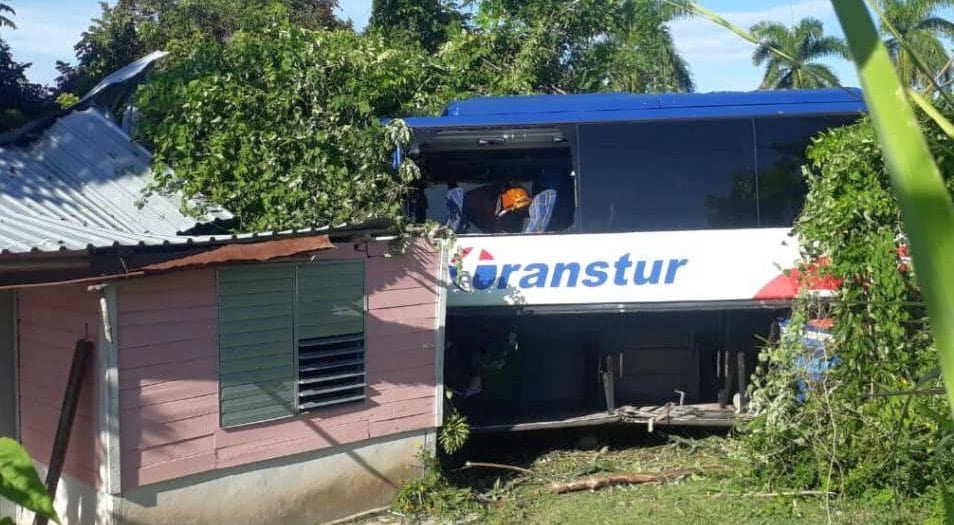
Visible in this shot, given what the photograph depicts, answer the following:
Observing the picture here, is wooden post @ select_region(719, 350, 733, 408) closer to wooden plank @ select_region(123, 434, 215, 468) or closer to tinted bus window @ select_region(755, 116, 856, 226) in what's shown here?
tinted bus window @ select_region(755, 116, 856, 226)

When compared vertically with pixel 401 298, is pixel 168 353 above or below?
below

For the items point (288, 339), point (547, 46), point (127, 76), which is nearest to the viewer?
point (288, 339)

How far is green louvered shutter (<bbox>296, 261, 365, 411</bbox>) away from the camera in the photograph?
289 inches

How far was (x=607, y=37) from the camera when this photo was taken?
13719 mm

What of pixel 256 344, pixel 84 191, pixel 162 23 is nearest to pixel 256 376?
pixel 256 344

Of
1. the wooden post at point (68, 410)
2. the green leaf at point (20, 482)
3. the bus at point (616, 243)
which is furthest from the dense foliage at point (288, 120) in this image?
the green leaf at point (20, 482)

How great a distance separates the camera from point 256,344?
23.2 feet

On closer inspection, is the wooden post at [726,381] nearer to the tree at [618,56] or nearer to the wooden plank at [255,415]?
the wooden plank at [255,415]

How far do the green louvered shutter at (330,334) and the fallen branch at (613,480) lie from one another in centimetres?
184

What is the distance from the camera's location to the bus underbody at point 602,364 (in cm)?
895

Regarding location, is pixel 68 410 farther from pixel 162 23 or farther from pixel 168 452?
pixel 162 23

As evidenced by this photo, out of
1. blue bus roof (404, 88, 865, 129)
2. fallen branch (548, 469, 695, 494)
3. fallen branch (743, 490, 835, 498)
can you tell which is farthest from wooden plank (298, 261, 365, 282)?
fallen branch (743, 490, 835, 498)

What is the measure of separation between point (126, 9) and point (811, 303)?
2078 cm

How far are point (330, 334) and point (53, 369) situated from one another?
1886mm
